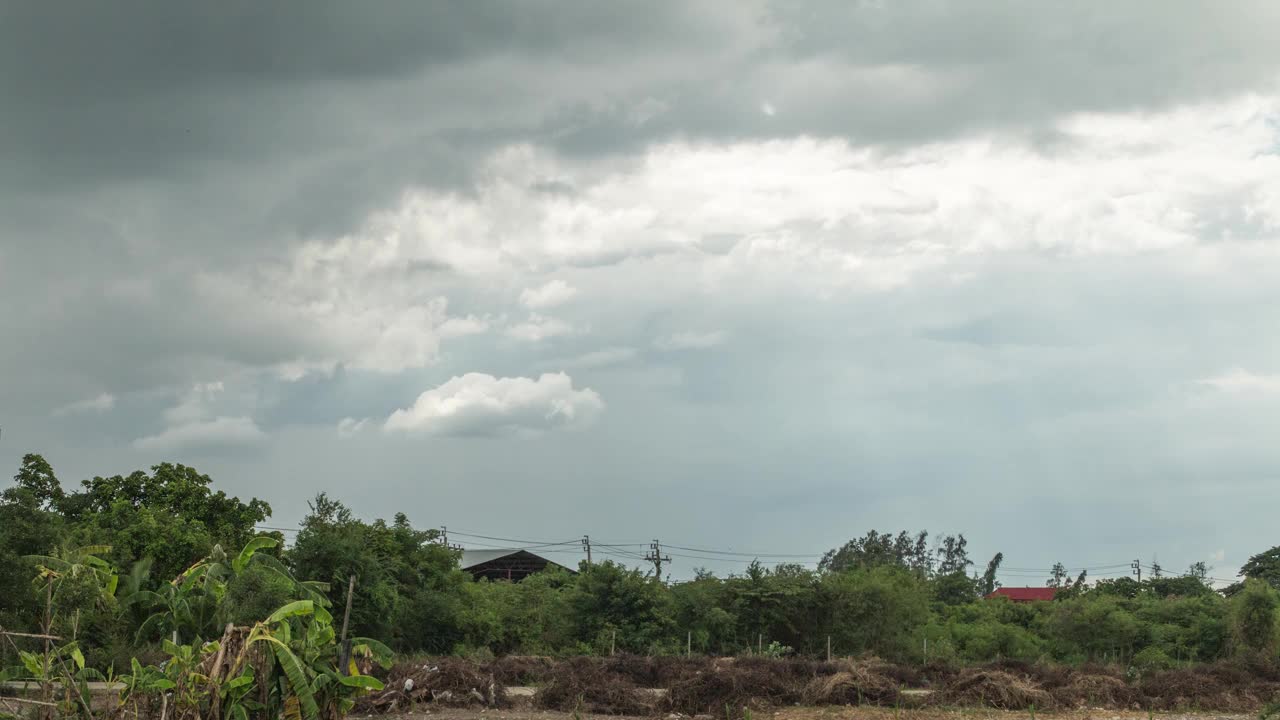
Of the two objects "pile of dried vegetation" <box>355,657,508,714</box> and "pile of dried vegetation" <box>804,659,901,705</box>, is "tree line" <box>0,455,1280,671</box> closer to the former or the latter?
"pile of dried vegetation" <box>355,657,508,714</box>

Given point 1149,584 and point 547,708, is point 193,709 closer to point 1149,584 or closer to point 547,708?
point 547,708

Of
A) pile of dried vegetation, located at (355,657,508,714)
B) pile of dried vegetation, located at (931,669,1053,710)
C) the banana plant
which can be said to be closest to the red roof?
pile of dried vegetation, located at (931,669,1053,710)

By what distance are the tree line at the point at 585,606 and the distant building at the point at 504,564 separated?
2013cm

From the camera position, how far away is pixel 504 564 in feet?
216

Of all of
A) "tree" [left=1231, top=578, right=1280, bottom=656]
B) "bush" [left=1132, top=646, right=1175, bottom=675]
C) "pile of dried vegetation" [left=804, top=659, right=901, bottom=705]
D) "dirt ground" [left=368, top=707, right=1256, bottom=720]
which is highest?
"tree" [left=1231, top=578, right=1280, bottom=656]

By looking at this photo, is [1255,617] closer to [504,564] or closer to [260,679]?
[260,679]

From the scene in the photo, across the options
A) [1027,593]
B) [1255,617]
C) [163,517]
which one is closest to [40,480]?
[163,517]

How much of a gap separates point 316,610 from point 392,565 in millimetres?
18102

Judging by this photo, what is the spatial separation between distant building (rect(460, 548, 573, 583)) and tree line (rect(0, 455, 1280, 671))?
20.1 metres

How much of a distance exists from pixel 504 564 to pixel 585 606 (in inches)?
1170

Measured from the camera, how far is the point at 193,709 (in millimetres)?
13039

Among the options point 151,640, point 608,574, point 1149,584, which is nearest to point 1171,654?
point 1149,584

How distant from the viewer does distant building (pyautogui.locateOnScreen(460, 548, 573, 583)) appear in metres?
64.6

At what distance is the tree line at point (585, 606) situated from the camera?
30.2 meters
